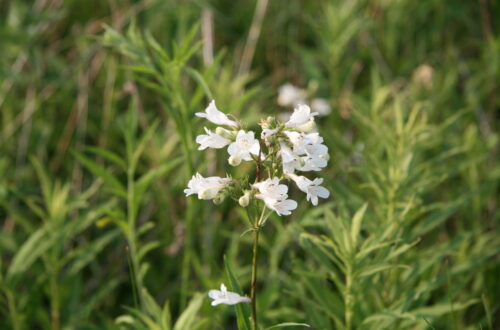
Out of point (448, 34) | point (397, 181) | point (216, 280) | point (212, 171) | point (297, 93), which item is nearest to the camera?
point (397, 181)

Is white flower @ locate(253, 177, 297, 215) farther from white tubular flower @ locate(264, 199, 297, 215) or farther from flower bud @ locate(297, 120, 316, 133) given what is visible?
flower bud @ locate(297, 120, 316, 133)

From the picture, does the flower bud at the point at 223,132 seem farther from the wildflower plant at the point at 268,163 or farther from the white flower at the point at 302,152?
the white flower at the point at 302,152

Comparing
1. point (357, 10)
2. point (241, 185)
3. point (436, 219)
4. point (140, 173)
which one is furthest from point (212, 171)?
point (357, 10)

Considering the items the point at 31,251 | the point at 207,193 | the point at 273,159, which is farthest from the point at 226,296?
the point at 31,251

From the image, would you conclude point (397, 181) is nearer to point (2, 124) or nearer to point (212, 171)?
point (212, 171)

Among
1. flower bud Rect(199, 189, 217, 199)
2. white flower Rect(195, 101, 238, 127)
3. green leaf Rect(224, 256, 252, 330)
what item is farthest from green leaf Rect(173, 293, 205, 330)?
white flower Rect(195, 101, 238, 127)

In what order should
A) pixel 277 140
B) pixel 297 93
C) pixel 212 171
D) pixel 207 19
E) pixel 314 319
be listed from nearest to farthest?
pixel 277 140 → pixel 314 319 → pixel 212 171 → pixel 207 19 → pixel 297 93
